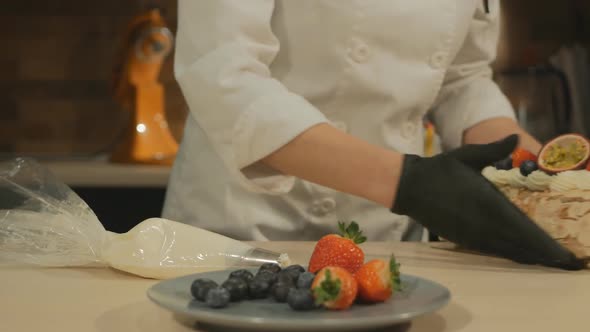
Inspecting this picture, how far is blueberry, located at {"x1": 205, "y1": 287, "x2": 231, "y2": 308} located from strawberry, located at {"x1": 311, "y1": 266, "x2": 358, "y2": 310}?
0.23 ft

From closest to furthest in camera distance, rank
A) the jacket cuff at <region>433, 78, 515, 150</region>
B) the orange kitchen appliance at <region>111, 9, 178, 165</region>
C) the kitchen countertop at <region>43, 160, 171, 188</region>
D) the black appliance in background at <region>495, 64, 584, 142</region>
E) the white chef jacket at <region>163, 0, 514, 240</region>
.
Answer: the white chef jacket at <region>163, 0, 514, 240</region> → the jacket cuff at <region>433, 78, 515, 150</region> → the kitchen countertop at <region>43, 160, 171, 188</region> → the orange kitchen appliance at <region>111, 9, 178, 165</region> → the black appliance in background at <region>495, 64, 584, 142</region>

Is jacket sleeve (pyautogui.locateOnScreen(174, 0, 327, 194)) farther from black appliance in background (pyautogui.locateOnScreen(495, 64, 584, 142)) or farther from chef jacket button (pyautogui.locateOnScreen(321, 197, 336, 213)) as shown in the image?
black appliance in background (pyautogui.locateOnScreen(495, 64, 584, 142))

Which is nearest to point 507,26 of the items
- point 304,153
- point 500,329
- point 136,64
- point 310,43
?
point 136,64

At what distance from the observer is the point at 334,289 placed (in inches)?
24.6

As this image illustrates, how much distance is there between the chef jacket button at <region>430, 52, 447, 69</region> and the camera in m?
1.32

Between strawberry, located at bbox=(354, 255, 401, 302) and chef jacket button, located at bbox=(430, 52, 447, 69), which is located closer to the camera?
strawberry, located at bbox=(354, 255, 401, 302)

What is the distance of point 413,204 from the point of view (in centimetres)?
100

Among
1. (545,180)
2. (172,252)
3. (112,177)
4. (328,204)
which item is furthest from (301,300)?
(112,177)

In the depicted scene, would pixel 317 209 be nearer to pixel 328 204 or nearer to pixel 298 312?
pixel 328 204

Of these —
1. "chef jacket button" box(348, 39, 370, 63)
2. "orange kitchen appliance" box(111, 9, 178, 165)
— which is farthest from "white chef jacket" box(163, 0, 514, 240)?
"orange kitchen appliance" box(111, 9, 178, 165)

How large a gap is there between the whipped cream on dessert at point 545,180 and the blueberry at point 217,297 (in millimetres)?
542

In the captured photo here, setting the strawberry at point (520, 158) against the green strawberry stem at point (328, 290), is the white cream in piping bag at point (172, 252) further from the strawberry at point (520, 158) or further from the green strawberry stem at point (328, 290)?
the strawberry at point (520, 158)

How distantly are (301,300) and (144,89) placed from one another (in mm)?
1963

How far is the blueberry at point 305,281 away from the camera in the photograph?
67cm
